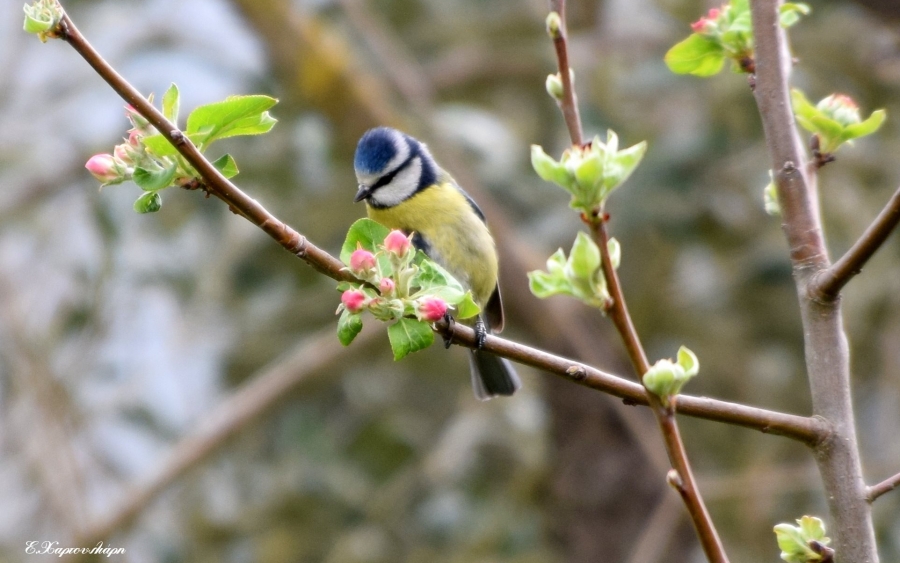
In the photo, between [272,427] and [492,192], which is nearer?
[492,192]

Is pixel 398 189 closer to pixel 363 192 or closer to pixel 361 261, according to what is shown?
pixel 363 192

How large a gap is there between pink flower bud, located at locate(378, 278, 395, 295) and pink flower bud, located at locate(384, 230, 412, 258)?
0.12 feet

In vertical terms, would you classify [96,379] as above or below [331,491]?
above

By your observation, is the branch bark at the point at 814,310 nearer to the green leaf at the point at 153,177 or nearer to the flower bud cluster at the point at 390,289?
the flower bud cluster at the point at 390,289

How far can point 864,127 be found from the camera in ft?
4.05

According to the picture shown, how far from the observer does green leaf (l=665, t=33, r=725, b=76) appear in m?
1.42

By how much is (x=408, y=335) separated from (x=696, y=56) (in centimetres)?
63

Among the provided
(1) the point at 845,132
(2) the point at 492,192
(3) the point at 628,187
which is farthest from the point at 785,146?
(2) the point at 492,192

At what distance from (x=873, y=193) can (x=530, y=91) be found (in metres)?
1.67

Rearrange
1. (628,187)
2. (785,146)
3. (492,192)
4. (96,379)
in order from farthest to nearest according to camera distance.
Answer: (96,379)
(492,192)
(628,187)
(785,146)

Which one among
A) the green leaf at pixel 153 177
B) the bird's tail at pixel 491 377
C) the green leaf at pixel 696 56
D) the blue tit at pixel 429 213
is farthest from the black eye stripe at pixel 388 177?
the green leaf at pixel 153 177

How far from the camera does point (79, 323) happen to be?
432 cm

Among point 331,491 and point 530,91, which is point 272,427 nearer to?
point 331,491

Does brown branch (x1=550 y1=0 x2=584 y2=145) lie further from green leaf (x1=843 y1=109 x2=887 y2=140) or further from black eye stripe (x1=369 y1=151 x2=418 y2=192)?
black eye stripe (x1=369 y1=151 x2=418 y2=192)
